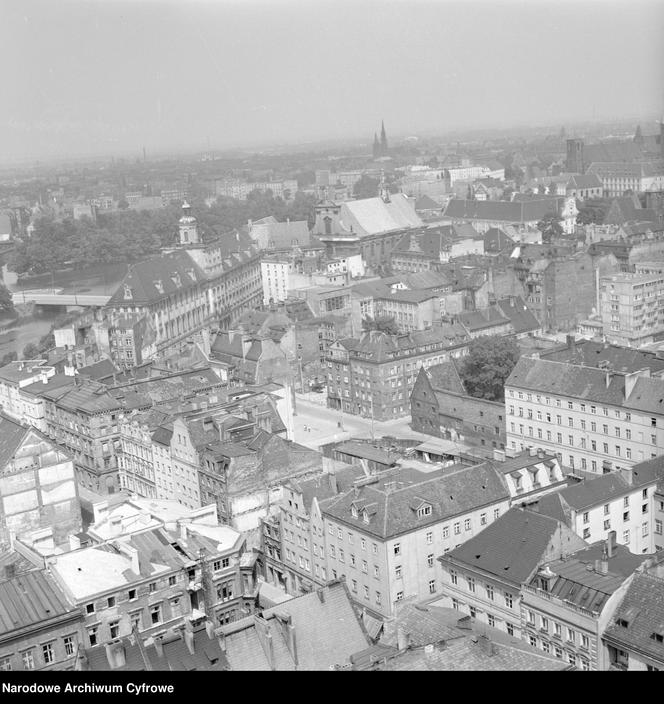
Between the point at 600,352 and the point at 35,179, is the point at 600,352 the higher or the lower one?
the lower one

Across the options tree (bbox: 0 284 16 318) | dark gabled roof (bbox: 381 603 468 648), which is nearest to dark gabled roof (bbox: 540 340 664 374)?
dark gabled roof (bbox: 381 603 468 648)

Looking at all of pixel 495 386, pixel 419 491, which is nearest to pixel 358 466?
pixel 419 491

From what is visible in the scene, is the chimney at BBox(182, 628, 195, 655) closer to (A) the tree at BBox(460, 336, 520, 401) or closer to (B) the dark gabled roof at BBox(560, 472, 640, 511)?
(B) the dark gabled roof at BBox(560, 472, 640, 511)

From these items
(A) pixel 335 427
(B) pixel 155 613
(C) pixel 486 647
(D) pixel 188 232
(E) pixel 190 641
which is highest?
(D) pixel 188 232

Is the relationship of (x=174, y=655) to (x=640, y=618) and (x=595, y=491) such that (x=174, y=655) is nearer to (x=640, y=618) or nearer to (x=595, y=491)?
(x=640, y=618)

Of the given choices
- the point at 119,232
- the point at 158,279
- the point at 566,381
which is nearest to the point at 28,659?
the point at 566,381
